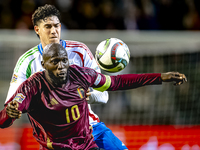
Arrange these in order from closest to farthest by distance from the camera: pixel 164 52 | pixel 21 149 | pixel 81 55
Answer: pixel 81 55 → pixel 21 149 → pixel 164 52

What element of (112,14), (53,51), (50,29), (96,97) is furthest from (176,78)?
(112,14)

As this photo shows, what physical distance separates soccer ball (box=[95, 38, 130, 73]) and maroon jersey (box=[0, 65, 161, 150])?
18.7 inches

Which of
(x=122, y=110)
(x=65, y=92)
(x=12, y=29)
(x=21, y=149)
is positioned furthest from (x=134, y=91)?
(x=65, y=92)

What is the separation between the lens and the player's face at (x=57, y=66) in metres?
2.91

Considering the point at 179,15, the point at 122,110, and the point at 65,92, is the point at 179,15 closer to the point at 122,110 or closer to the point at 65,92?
the point at 122,110

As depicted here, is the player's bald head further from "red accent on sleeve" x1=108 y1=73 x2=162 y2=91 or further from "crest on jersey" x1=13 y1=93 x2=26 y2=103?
"red accent on sleeve" x1=108 y1=73 x2=162 y2=91

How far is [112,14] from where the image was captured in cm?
848

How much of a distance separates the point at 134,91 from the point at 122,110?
0.49 m

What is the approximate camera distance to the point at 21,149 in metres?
5.83

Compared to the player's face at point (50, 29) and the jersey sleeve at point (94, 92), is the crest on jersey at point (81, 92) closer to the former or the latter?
the jersey sleeve at point (94, 92)

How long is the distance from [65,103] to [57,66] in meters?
0.34

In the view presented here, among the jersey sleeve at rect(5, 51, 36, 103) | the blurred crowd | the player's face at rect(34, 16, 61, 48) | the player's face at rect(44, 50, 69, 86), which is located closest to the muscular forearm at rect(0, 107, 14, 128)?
the player's face at rect(44, 50, 69, 86)

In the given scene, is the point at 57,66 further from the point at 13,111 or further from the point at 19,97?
the point at 13,111

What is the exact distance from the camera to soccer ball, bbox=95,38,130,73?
3641 mm
